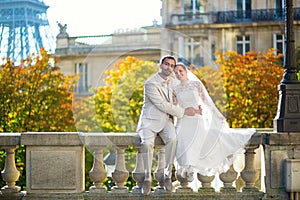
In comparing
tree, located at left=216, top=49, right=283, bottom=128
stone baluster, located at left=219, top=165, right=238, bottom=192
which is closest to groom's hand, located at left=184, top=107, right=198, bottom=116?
stone baluster, located at left=219, top=165, right=238, bottom=192

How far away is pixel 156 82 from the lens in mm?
9570

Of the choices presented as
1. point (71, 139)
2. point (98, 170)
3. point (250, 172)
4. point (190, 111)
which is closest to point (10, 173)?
point (71, 139)

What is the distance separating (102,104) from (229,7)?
3484 centimetres

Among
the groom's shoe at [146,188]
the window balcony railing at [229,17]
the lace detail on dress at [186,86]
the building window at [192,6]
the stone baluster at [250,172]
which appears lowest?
the groom's shoe at [146,188]

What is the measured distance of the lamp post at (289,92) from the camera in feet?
32.0

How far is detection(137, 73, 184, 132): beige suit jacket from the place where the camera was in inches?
372

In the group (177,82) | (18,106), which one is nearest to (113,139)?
(177,82)

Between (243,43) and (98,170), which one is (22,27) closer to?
(243,43)

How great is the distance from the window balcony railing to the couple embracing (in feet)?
123

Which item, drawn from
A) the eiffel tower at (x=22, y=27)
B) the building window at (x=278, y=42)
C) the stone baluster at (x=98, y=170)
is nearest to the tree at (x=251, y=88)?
the building window at (x=278, y=42)

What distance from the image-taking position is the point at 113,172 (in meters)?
9.62

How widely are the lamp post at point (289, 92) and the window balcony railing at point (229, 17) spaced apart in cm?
3680

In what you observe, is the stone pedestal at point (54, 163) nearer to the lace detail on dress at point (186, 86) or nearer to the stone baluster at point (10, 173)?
the stone baluster at point (10, 173)

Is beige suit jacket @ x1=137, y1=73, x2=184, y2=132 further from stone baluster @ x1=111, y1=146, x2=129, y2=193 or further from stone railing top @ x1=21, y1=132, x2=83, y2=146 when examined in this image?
stone railing top @ x1=21, y1=132, x2=83, y2=146
